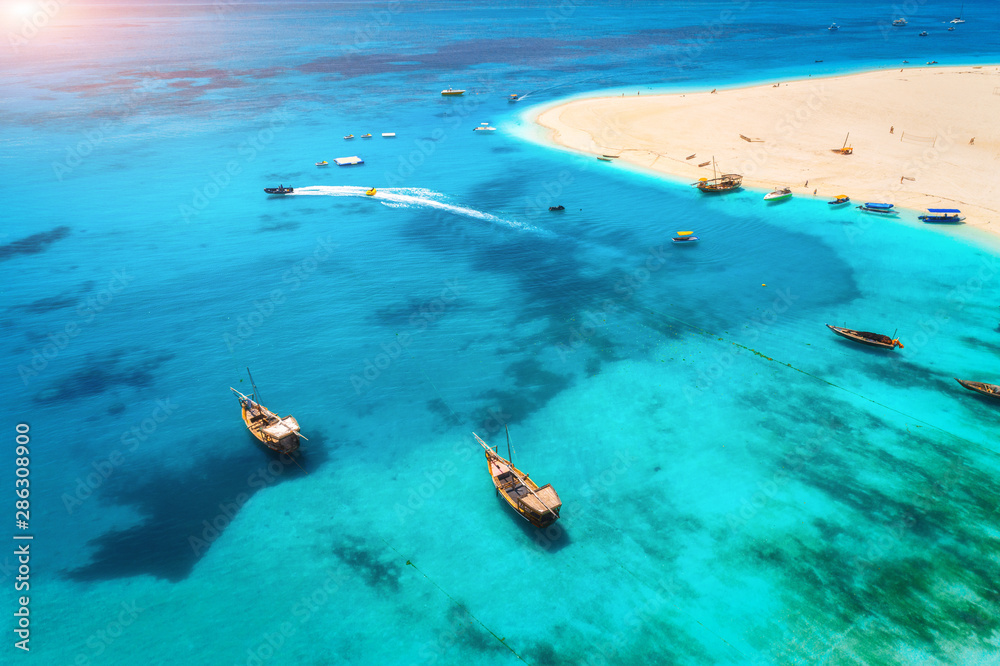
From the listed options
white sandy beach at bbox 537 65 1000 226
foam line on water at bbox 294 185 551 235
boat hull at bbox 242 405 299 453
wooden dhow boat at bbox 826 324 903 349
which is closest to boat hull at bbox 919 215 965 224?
white sandy beach at bbox 537 65 1000 226

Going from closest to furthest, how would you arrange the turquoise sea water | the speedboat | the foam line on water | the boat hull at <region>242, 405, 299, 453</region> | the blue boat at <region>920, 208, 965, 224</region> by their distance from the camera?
the turquoise sea water → the boat hull at <region>242, 405, 299, 453</region> → the blue boat at <region>920, 208, 965, 224</region> → the speedboat → the foam line on water

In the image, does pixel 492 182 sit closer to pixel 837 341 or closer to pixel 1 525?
pixel 837 341

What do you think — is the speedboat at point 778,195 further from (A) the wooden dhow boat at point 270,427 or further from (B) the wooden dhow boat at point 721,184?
(A) the wooden dhow boat at point 270,427

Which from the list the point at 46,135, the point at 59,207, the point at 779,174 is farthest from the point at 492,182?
the point at 46,135

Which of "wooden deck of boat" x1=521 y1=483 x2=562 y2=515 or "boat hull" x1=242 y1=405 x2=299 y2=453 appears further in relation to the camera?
"boat hull" x1=242 y1=405 x2=299 y2=453

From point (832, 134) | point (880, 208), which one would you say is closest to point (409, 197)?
point (880, 208)

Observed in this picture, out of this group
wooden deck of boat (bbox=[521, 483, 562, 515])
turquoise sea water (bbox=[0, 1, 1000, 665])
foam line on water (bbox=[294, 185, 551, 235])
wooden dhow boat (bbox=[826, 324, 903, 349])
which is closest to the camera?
turquoise sea water (bbox=[0, 1, 1000, 665])

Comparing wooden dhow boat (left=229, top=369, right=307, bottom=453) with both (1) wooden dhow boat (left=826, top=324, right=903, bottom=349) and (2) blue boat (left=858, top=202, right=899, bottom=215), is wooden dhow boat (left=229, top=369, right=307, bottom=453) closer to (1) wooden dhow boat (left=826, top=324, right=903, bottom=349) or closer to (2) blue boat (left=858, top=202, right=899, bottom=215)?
(1) wooden dhow boat (left=826, top=324, right=903, bottom=349)

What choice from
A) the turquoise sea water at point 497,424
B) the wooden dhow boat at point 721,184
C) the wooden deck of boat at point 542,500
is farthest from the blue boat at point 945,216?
the wooden deck of boat at point 542,500
